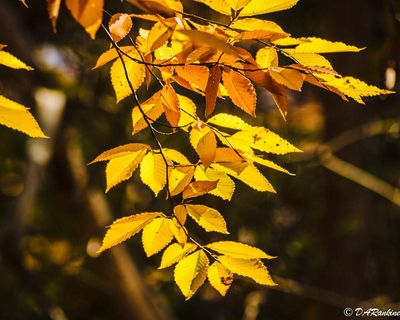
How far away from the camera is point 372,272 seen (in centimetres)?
332

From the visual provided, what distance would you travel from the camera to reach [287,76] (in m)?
0.60

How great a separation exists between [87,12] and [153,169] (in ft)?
0.98

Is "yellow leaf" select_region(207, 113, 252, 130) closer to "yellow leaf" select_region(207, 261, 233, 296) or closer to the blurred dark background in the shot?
"yellow leaf" select_region(207, 261, 233, 296)

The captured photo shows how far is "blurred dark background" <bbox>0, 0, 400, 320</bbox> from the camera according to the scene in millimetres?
2686

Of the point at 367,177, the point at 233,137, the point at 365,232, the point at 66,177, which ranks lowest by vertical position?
the point at 365,232

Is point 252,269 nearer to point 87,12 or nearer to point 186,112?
point 186,112

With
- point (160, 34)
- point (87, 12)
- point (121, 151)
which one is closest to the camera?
point (87, 12)

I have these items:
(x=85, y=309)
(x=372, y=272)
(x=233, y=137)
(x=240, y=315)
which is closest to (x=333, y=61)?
(x=372, y=272)

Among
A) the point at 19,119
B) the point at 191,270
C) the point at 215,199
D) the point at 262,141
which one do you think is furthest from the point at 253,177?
the point at 215,199

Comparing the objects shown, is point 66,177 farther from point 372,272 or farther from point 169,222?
point 169,222

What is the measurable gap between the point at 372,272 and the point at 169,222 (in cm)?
283

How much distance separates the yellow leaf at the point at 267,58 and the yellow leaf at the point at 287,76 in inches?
1.0

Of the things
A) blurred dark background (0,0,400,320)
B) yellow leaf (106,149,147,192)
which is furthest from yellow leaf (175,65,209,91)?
blurred dark background (0,0,400,320)

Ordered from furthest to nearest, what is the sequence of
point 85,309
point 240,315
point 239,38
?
point 85,309
point 240,315
point 239,38
